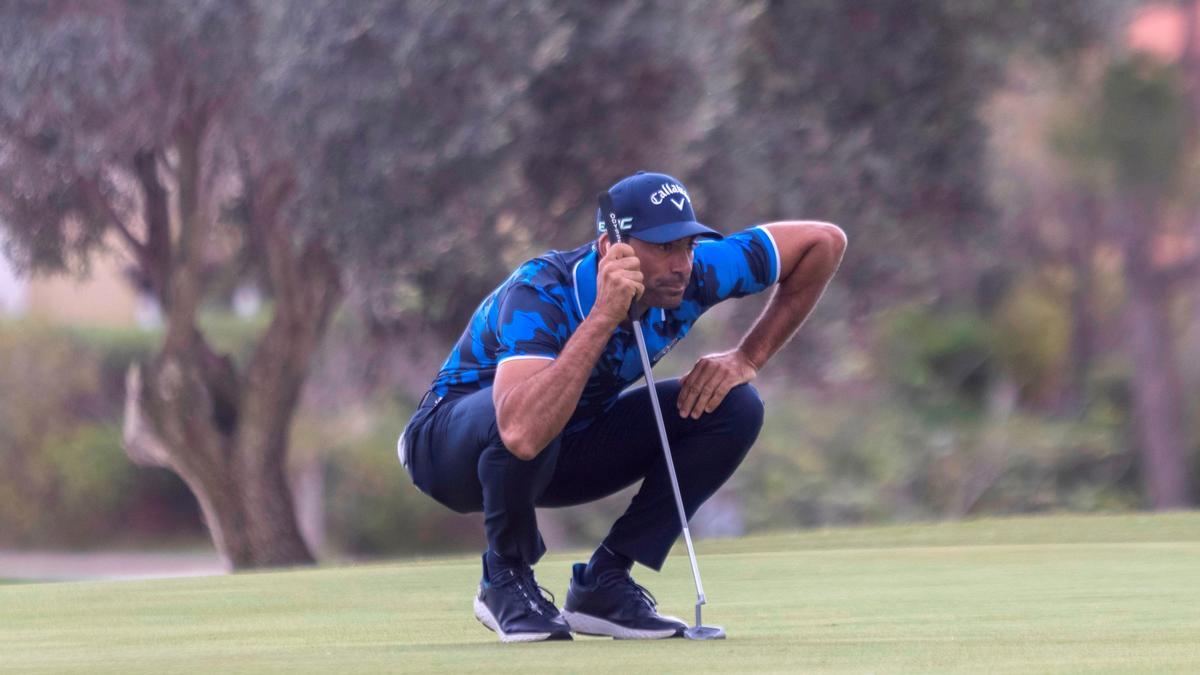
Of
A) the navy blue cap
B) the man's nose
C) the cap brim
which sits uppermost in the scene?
the navy blue cap

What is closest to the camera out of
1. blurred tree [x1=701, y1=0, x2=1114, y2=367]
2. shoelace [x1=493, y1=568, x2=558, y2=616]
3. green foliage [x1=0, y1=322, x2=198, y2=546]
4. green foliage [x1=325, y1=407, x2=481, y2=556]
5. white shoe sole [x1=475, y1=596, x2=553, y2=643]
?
white shoe sole [x1=475, y1=596, x2=553, y2=643]

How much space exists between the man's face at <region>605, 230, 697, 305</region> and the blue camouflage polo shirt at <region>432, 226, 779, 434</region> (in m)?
0.15

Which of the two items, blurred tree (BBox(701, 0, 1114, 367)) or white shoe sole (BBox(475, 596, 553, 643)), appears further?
blurred tree (BBox(701, 0, 1114, 367))

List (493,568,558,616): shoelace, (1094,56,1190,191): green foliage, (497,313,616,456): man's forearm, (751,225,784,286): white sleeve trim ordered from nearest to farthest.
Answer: (497,313,616,456): man's forearm < (493,568,558,616): shoelace < (751,225,784,286): white sleeve trim < (1094,56,1190,191): green foliage

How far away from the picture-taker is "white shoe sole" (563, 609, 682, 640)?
4992mm

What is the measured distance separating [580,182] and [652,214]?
762cm

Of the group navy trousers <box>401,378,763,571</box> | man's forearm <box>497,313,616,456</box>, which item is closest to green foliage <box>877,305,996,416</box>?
navy trousers <box>401,378,763,571</box>

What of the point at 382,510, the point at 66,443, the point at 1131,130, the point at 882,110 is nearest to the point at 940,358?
the point at 1131,130

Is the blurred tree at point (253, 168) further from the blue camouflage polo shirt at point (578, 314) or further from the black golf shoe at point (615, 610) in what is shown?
the black golf shoe at point (615, 610)

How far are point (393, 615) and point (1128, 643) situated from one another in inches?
84.8

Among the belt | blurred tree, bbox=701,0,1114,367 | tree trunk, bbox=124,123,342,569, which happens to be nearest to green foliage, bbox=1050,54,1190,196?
blurred tree, bbox=701,0,1114,367

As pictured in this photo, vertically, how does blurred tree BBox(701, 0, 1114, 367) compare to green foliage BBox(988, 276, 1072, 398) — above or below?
above

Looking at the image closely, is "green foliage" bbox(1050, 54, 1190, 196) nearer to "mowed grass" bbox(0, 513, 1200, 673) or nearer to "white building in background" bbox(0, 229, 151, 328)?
"mowed grass" bbox(0, 513, 1200, 673)

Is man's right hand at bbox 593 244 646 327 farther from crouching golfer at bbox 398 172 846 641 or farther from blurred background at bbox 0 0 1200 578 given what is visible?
blurred background at bbox 0 0 1200 578
